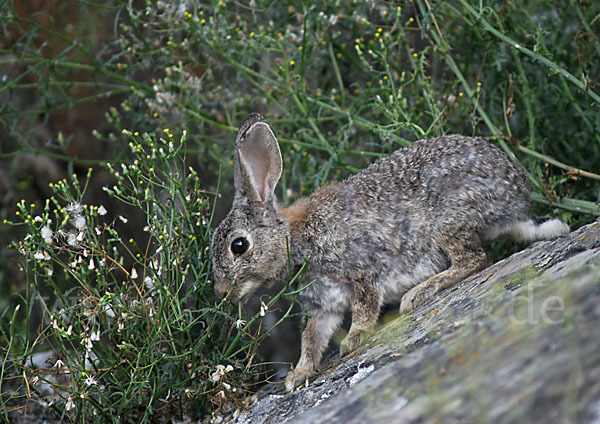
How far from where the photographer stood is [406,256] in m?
4.76

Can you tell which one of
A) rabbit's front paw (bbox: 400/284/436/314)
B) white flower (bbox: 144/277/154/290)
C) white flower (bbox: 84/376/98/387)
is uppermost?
white flower (bbox: 144/277/154/290)

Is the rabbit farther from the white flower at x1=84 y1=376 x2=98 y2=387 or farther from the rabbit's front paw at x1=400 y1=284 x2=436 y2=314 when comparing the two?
the white flower at x1=84 y1=376 x2=98 y2=387

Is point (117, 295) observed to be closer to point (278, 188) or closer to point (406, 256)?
point (406, 256)

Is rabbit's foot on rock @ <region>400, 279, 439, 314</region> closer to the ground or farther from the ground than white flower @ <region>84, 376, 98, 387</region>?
farther from the ground

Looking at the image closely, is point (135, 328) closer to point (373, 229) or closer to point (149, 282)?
point (149, 282)

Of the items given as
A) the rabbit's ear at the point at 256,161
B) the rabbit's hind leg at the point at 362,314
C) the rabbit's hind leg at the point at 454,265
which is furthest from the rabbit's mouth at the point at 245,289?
the rabbit's hind leg at the point at 454,265

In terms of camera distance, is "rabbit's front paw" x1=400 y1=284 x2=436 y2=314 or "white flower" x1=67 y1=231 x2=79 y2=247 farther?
"rabbit's front paw" x1=400 y1=284 x2=436 y2=314

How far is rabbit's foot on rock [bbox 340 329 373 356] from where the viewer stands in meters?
4.52

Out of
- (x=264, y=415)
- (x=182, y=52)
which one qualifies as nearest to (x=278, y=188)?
(x=182, y=52)

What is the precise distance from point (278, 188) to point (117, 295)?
8.19 ft

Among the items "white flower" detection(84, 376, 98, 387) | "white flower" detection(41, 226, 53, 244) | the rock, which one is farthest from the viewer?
"white flower" detection(41, 226, 53, 244)

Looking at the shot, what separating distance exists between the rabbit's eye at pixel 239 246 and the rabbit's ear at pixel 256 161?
0.31m

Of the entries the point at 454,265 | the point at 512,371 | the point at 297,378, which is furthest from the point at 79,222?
the point at 512,371

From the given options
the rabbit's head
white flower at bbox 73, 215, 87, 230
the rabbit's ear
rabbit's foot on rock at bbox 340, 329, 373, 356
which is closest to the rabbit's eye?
the rabbit's head
